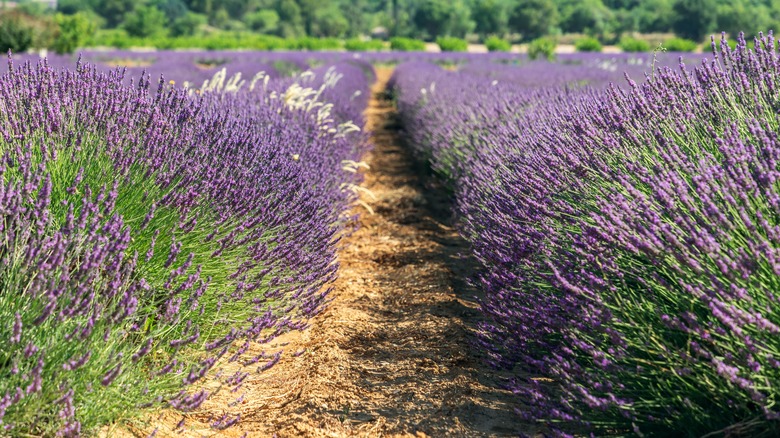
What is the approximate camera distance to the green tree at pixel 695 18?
1873 inches

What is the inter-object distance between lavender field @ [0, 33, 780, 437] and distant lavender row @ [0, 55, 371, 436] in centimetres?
1

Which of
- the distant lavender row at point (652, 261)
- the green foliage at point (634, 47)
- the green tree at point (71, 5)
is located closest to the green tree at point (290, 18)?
the green tree at point (71, 5)

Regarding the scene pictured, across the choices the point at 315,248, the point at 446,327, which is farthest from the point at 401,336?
the point at 315,248

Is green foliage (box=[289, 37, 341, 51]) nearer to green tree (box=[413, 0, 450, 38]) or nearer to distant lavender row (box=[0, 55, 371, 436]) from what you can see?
green tree (box=[413, 0, 450, 38])

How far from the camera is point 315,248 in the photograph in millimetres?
3488

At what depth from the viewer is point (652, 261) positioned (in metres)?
2.04

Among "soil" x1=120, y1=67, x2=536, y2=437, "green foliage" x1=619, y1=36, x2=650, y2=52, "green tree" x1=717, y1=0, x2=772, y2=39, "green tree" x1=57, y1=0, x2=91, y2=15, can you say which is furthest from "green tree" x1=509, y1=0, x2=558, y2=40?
"soil" x1=120, y1=67, x2=536, y2=437

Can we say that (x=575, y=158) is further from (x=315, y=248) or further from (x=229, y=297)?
(x=229, y=297)

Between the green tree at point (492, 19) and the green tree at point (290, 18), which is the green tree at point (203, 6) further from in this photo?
the green tree at point (492, 19)

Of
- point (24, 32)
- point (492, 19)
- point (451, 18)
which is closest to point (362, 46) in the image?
point (451, 18)

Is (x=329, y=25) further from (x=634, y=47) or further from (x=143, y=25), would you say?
(x=634, y=47)

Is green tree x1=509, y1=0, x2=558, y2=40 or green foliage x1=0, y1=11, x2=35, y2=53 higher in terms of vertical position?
green tree x1=509, y1=0, x2=558, y2=40

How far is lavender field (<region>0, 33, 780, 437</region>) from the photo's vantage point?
191cm

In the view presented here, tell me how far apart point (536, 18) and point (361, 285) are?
245 ft
